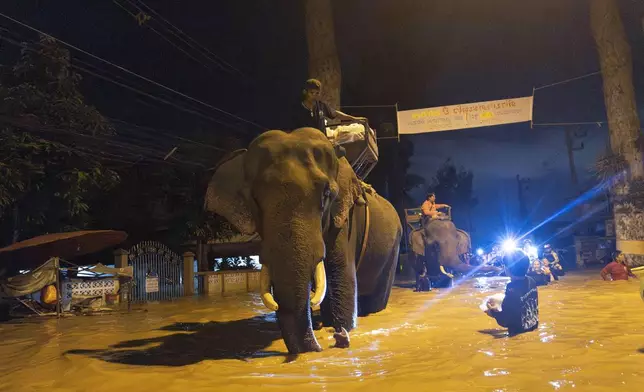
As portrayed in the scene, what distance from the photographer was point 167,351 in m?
6.09

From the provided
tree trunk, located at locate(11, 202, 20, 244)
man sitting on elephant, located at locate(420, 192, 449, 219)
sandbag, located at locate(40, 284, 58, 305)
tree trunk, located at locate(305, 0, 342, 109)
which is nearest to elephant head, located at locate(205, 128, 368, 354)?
sandbag, located at locate(40, 284, 58, 305)

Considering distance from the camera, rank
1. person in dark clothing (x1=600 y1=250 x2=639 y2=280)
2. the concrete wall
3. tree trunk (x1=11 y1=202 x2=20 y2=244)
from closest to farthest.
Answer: tree trunk (x1=11 y1=202 x2=20 y2=244) < person in dark clothing (x1=600 y1=250 x2=639 y2=280) < the concrete wall

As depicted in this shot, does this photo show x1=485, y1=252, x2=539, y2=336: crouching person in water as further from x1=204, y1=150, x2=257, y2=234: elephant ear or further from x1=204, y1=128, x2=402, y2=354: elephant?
x1=204, y1=150, x2=257, y2=234: elephant ear

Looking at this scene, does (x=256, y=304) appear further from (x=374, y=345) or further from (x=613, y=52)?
(x=613, y=52)

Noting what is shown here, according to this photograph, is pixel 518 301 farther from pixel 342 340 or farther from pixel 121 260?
pixel 121 260

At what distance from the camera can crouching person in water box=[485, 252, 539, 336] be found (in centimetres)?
600

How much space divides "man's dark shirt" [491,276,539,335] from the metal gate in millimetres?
11291

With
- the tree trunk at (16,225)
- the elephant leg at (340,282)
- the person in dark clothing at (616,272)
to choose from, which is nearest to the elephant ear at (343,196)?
the elephant leg at (340,282)

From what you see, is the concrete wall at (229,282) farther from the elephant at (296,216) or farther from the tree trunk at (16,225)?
the elephant at (296,216)

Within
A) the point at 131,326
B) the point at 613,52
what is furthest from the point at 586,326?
the point at 613,52

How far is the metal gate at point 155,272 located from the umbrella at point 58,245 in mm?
2810

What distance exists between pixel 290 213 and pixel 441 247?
953cm

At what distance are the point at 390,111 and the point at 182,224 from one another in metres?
12.4

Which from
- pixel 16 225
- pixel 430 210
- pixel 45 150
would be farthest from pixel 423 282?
pixel 16 225
